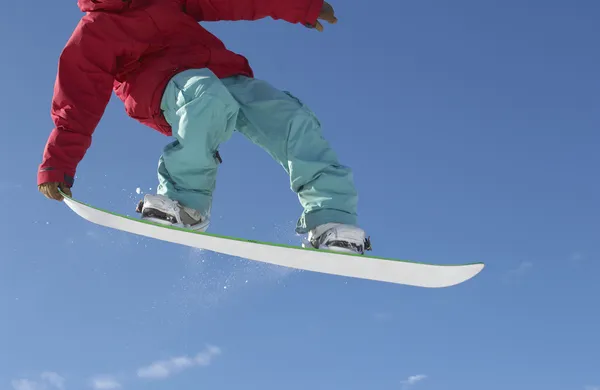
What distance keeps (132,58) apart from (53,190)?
1.04 m

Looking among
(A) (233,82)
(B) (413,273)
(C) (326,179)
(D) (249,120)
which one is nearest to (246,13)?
(A) (233,82)

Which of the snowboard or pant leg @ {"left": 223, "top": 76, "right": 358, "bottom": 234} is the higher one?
pant leg @ {"left": 223, "top": 76, "right": 358, "bottom": 234}

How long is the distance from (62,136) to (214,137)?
123cm

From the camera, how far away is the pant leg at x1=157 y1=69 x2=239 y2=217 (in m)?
3.57

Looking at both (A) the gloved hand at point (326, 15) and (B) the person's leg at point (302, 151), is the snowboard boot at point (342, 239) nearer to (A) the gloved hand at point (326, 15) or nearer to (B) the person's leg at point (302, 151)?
(B) the person's leg at point (302, 151)

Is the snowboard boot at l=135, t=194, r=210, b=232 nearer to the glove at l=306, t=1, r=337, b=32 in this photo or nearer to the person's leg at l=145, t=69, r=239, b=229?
the person's leg at l=145, t=69, r=239, b=229

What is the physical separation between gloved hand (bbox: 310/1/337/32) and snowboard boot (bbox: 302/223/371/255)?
5.26 ft

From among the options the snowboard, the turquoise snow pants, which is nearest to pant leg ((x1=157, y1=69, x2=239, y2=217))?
the turquoise snow pants

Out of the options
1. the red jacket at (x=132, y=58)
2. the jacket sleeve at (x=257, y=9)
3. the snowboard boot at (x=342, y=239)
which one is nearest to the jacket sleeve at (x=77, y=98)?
the red jacket at (x=132, y=58)

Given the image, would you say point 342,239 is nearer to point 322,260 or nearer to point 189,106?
point 322,260

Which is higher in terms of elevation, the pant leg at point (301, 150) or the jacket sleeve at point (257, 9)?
the jacket sleeve at point (257, 9)

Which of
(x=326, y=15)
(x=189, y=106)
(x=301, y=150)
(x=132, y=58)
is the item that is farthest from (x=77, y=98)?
(x=326, y=15)

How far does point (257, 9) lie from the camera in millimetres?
4336

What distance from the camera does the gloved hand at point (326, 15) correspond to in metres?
4.38
